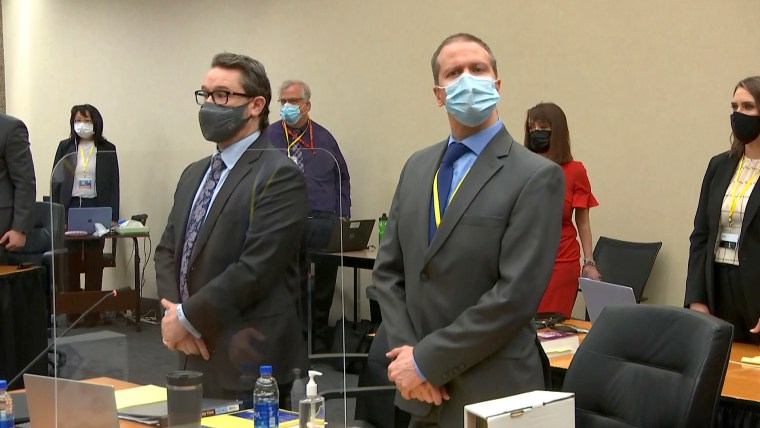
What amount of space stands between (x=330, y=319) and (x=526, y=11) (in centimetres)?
431

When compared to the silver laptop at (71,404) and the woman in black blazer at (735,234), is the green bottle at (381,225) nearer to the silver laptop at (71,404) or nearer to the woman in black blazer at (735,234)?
the woman in black blazer at (735,234)

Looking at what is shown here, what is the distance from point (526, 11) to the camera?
6.09 m

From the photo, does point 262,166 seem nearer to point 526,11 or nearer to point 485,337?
point 485,337

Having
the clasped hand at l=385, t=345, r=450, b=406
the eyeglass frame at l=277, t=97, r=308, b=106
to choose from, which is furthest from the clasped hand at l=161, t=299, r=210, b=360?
the eyeglass frame at l=277, t=97, r=308, b=106

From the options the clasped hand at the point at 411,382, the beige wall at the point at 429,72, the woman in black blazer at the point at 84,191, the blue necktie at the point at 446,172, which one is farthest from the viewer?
the beige wall at the point at 429,72

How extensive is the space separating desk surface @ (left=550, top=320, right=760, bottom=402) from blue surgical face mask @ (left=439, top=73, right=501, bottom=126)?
1054 mm

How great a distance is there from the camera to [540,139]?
4.82m

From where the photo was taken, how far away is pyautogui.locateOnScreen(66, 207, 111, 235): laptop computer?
220 centimetres

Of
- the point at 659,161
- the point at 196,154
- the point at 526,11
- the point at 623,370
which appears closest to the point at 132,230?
the point at 196,154

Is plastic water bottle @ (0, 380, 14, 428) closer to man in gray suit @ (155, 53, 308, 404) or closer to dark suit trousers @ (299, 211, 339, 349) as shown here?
A: man in gray suit @ (155, 53, 308, 404)

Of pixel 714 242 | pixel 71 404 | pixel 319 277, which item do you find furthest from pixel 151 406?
pixel 714 242

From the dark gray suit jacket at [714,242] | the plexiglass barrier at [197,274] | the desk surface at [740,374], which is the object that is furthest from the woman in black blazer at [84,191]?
the dark gray suit jacket at [714,242]

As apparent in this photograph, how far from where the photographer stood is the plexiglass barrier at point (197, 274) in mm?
2170

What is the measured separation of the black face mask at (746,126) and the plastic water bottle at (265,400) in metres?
2.54
